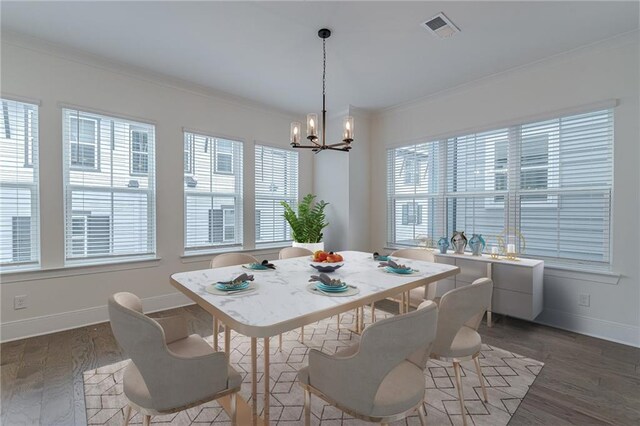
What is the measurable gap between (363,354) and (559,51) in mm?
3703

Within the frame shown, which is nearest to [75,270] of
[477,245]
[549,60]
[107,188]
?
[107,188]

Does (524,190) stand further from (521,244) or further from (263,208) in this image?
(263,208)

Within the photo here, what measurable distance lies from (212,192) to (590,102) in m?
4.47

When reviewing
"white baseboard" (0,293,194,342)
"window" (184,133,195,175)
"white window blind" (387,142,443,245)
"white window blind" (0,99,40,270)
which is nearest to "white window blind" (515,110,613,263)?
"white window blind" (387,142,443,245)

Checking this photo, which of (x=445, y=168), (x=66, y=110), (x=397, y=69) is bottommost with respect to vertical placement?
(x=445, y=168)

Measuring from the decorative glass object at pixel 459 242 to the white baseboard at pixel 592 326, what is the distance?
1.04 m

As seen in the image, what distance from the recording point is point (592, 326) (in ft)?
9.86

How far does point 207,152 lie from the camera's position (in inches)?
164

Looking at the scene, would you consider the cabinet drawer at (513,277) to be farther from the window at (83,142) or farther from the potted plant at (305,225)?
the window at (83,142)

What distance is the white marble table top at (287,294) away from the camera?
131cm

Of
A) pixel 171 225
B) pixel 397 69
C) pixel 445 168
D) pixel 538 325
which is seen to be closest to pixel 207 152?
pixel 171 225

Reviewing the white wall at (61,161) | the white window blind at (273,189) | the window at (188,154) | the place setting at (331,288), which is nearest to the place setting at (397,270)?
the place setting at (331,288)

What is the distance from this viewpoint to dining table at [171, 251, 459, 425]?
1.32 m

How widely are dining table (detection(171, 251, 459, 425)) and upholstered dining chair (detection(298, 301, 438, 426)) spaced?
8.7 inches
